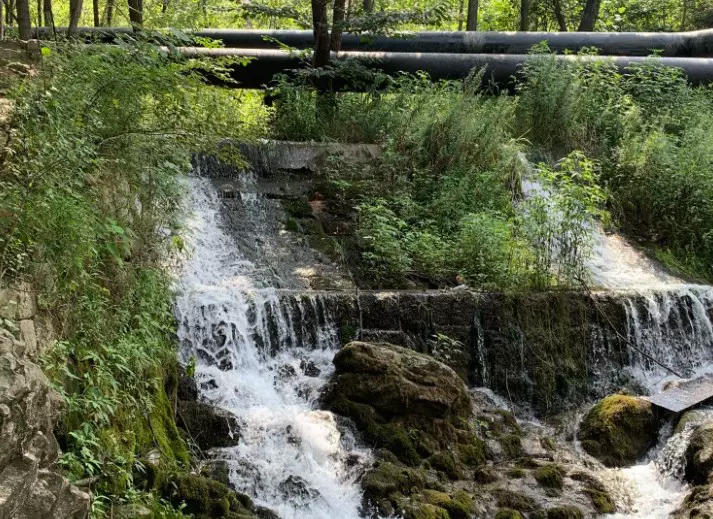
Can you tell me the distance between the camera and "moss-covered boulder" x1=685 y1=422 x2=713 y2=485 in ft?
22.9

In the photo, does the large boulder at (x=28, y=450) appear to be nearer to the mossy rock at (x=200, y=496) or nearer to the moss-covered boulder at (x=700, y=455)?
the mossy rock at (x=200, y=496)

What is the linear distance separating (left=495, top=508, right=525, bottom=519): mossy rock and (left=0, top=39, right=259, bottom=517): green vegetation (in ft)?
8.51

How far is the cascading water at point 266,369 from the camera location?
6.48 metres

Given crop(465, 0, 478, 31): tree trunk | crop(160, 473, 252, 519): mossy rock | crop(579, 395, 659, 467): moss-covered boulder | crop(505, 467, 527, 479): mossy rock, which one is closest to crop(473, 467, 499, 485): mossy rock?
crop(505, 467, 527, 479): mossy rock

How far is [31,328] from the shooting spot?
4.88 meters

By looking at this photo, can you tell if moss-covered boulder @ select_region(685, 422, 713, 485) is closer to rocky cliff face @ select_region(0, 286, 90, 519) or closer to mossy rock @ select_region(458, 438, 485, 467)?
mossy rock @ select_region(458, 438, 485, 467)

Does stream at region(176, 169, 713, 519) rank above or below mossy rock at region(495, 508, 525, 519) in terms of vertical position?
above

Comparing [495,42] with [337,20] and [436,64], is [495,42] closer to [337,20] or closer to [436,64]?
[436,64]

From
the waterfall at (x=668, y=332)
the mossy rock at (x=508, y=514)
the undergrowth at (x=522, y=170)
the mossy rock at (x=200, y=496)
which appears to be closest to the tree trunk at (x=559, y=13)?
the undergrowth at (x=522, y=170)

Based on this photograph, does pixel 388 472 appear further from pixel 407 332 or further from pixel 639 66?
pixel 639 66

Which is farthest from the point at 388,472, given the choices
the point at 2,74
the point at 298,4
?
the point at 298,4

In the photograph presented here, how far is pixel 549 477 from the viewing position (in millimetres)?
7035

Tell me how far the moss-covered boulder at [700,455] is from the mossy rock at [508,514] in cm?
182

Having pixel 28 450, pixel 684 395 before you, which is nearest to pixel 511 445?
pixel 684 395
